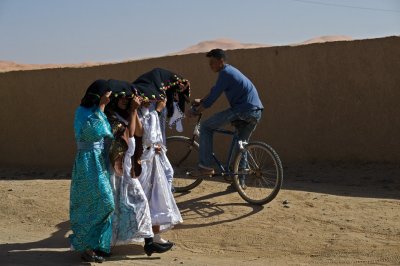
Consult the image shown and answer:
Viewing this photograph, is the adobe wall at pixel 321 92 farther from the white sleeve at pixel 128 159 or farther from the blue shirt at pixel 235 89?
the white sleeve at pixel 128 159

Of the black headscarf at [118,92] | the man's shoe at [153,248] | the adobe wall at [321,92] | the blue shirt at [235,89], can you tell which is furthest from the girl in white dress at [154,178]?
the adobe wall at [321,92]

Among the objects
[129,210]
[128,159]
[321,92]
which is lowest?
[129,210]

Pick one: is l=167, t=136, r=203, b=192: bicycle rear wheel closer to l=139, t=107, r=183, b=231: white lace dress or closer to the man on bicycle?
the man on bicycle

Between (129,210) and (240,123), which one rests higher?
(240,123)

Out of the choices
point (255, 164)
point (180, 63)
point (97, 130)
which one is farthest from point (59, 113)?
point (97, 130)

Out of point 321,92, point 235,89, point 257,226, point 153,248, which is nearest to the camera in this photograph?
point 153,248

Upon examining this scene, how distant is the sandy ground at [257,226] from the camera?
643cm

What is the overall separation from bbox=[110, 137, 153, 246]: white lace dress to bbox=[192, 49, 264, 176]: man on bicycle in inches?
66.0

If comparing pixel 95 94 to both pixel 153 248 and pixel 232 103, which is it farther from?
pixel 232 103

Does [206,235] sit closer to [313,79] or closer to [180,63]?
[313,79]

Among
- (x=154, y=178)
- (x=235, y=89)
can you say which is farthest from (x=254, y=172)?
(x=154, y=178)

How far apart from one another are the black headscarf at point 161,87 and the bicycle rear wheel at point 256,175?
94 cm

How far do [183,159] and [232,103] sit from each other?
135cm

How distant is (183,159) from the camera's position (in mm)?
8852
